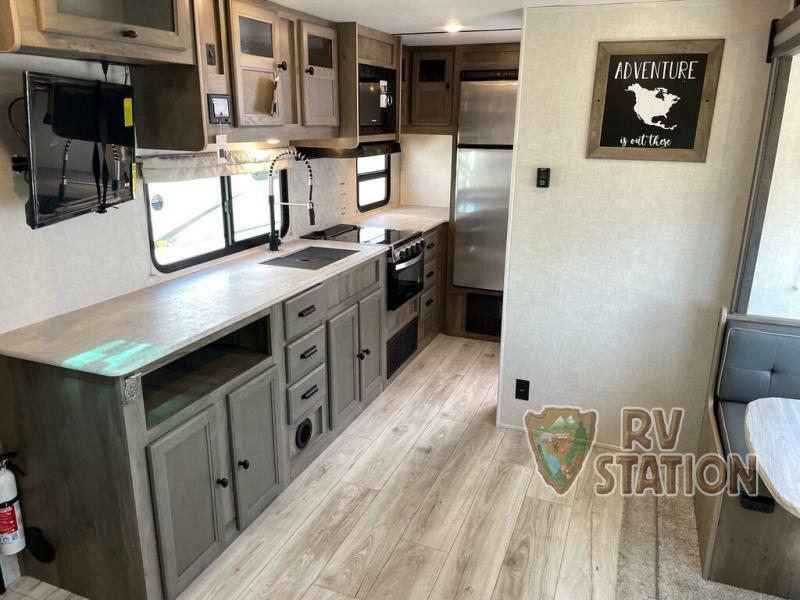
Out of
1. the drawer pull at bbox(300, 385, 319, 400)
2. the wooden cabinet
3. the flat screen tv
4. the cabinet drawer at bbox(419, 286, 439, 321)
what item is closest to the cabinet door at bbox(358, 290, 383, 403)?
the wooden cabinet

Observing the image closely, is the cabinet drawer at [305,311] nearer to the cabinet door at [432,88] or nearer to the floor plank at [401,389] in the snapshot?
the floor plank at [401,389]

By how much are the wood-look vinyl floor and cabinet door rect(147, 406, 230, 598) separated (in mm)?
135

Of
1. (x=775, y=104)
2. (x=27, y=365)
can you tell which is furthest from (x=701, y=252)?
(x=27, y=365)

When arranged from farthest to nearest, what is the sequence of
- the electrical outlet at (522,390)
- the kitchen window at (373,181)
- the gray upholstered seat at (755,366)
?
the kitchen window at (373,181) → the electrical outlet at (522,390) → the gray upholstered seat at (755,366)

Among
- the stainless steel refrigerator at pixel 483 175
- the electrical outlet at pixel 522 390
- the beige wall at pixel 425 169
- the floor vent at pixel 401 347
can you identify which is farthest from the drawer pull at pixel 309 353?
the beige wall at pixel 425 169

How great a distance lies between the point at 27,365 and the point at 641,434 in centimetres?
299

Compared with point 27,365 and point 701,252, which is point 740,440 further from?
point 27,365

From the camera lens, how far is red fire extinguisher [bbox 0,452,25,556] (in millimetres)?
2160

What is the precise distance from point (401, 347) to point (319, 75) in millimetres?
1918

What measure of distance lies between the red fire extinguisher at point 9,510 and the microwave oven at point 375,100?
2.58 meters

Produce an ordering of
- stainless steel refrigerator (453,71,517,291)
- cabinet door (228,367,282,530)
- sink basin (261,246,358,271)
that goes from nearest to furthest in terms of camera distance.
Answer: cabinet door (228,367,282,530)
sink basin (261,246,358,271)
stainless steel refrigerator (453,71,517,291)

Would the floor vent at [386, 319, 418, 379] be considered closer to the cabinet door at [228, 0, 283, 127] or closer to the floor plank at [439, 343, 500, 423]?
the floor plank at [439, 343, 500, 423]

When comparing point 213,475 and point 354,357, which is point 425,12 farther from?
point 213,475

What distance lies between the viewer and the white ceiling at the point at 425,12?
290 cm
